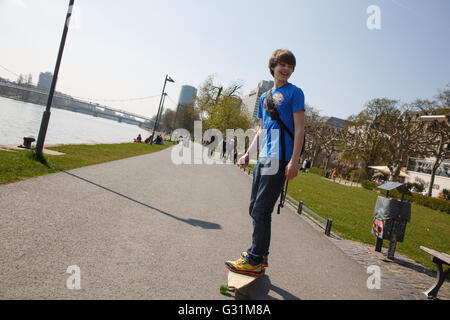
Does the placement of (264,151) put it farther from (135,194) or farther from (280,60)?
(135,194)

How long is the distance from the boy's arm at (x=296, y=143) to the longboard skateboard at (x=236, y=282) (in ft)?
3.55

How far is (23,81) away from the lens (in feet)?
327

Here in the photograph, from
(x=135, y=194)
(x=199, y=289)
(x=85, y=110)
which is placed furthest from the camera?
(x=85, y=110)

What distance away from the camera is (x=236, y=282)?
2.60 meters

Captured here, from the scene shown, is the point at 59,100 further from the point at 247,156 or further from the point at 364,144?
the point at 247,156

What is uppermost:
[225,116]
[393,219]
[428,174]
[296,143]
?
[225,116]

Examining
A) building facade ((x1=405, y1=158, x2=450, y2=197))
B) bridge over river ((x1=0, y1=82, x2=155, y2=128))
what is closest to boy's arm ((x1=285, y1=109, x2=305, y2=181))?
building facade ((x1=405, y1=158, x2=450, y2=197))

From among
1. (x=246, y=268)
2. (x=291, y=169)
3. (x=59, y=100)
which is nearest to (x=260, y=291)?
(x=246, y=268)

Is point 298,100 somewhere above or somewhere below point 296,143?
above

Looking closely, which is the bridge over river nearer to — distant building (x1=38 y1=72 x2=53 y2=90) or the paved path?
distant building (x1=38 y1=72 x2=53 y2=90)

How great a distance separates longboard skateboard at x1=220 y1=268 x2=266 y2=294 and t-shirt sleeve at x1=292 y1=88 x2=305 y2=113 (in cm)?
176

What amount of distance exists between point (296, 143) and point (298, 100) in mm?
449
